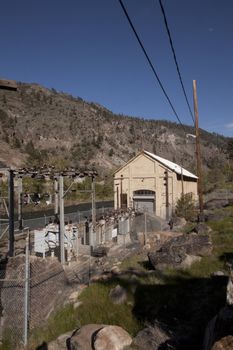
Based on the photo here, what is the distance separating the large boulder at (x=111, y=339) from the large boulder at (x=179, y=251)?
5.08m

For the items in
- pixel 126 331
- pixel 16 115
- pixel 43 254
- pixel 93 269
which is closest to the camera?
pixel 126 331

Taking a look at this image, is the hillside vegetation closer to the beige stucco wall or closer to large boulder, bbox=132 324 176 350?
the beige stucco wall

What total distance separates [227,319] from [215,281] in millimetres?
4709

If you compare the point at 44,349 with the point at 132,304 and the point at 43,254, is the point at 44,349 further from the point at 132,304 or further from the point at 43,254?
the point at 43,254

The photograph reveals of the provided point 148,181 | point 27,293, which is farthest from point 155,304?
point 148,181

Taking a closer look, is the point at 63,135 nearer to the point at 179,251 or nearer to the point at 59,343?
the point at 179,251

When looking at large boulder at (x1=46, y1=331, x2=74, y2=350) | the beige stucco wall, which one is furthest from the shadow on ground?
the beige stucco wall

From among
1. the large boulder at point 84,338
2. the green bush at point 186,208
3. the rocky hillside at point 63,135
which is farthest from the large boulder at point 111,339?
the rocky hillside at point 63,135

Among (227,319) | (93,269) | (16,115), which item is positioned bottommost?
(93,269)

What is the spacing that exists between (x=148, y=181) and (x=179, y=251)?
25.8 meters

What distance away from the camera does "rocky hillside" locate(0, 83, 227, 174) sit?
104 meters

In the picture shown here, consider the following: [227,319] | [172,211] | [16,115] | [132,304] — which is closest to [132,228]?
[172,211]

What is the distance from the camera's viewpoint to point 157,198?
124 ft

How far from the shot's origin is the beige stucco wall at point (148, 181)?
3684cm
